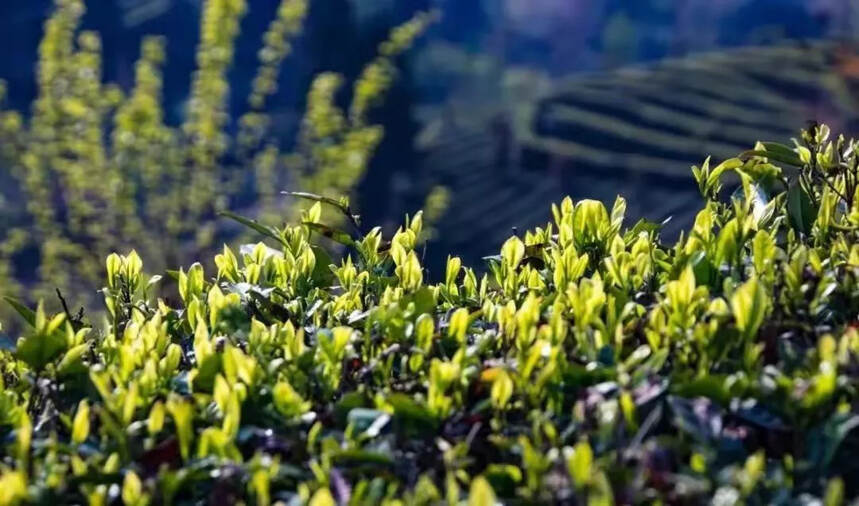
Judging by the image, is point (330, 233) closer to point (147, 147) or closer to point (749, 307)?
point (749, 307)

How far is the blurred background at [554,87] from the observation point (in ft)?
84.1

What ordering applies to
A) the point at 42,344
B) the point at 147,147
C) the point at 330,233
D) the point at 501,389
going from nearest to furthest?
the point at 501,389 < the point at 42,344 < the point at 330,233 < the point at 147,147

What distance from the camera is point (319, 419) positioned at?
170cm

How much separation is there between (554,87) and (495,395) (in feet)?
95.5

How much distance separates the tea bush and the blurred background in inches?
854

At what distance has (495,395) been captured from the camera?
1.58 metres

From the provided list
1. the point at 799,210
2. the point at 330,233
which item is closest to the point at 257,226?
the point at 330,233

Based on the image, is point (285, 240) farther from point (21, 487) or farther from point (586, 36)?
point (586, 36)

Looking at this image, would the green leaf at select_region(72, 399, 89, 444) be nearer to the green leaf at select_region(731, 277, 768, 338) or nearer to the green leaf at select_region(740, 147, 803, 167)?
the green leaf at select_region(731, 277, 768, 338)

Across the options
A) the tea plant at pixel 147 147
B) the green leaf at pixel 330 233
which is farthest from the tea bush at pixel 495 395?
the tea plant at pixel 147 147

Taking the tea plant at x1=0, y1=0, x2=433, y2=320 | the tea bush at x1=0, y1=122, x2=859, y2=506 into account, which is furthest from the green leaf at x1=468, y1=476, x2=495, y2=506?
the tea plant at x1=0, y1=0, x2=433, y2=320

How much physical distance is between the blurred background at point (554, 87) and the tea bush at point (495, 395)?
71.2 feet

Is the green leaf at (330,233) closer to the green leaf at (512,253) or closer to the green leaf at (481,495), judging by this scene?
the green leaf at (512,253)

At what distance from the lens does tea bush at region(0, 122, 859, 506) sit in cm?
143
